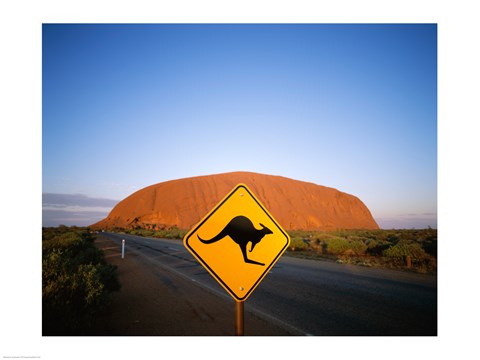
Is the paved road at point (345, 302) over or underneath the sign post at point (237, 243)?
underneath

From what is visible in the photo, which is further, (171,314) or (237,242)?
(171,314)

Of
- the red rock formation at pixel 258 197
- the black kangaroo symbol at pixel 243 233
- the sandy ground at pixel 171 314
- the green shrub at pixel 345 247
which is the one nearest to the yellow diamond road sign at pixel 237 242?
the black kangaroo symbol at pixel 243 233

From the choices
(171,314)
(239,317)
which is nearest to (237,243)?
(239,317)

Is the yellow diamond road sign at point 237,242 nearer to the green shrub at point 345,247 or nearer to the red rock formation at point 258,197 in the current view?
the green shrub at point 345,247

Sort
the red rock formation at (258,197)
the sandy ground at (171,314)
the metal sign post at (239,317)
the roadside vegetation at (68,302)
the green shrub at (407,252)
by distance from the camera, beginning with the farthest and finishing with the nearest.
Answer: the red rock formation at (258,197)
the green shrub at (407,252)
the sandy ground at (171,314)
the roadside vegetation at (68,302)
the metal sign post at (239,317)

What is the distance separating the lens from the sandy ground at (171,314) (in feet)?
16.1

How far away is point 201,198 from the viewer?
77438 millimetres

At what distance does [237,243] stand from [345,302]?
529 cm

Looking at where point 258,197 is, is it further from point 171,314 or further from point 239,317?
point 239,317

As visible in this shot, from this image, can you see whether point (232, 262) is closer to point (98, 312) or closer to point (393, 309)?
point (98, 312)

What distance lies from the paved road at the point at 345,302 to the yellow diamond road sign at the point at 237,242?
2941 millimetres

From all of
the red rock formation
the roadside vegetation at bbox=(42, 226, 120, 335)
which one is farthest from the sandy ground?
the red rock formation

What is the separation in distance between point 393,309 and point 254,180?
79.3 m

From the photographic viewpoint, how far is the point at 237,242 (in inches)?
94.0
